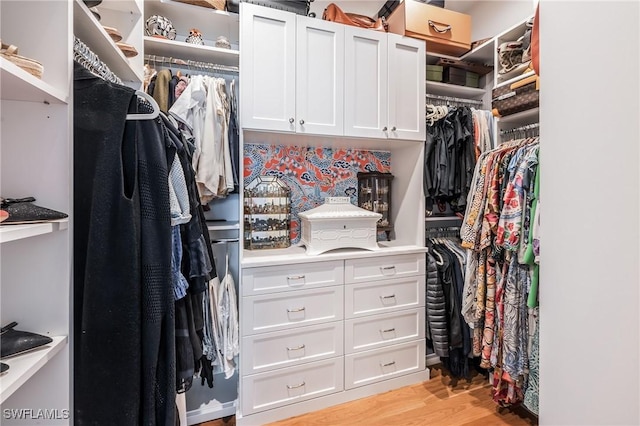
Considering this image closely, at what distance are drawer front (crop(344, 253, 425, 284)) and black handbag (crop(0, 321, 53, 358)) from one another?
1.36m

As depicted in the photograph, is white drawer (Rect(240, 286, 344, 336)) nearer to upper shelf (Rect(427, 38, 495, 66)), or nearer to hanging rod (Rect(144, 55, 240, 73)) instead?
hanging rod (Rect(144, 55, 240, 73))

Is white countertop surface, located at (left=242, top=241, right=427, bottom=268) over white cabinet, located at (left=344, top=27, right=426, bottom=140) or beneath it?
beneath

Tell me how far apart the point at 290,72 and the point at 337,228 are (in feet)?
3.10

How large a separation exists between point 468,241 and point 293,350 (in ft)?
3.93

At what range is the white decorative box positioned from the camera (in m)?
1.78

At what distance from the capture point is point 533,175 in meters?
1.47

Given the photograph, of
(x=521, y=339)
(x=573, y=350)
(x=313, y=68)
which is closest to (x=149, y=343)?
(x=573, y=350)

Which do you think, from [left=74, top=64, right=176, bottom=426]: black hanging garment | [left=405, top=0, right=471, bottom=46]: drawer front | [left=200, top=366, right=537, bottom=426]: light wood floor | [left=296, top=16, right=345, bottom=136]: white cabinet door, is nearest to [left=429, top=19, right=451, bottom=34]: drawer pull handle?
[left=405, top=0, right=471, bottom=46]: drawer front

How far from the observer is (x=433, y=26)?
2043 millimetres

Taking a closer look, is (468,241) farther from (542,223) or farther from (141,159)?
(141,159)

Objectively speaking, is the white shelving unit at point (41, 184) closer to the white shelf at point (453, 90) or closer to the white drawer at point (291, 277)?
the white drawer at point (291, 277)

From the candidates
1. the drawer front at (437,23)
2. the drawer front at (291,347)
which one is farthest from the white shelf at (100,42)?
the drawer front at (437,23)

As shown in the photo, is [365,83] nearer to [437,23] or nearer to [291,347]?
[437,23]

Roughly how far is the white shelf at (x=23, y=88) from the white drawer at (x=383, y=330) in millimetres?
1635
